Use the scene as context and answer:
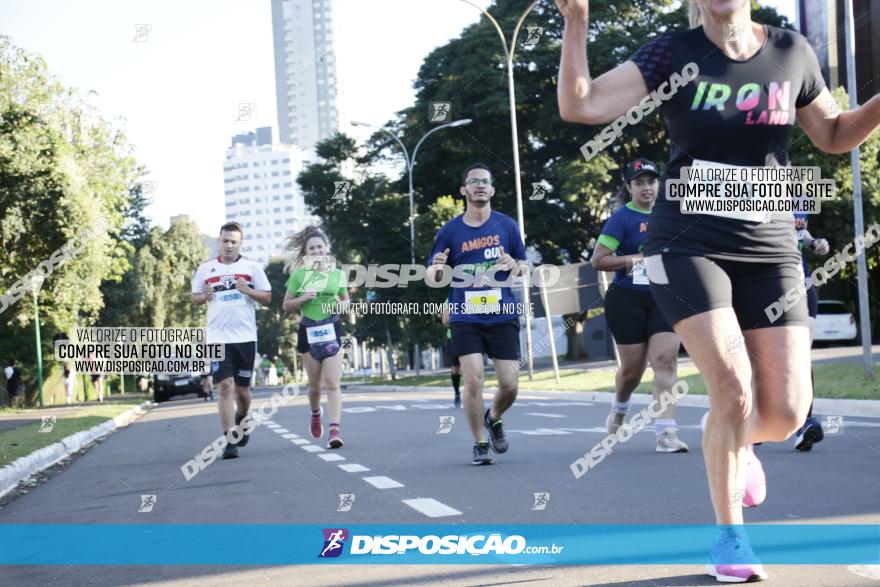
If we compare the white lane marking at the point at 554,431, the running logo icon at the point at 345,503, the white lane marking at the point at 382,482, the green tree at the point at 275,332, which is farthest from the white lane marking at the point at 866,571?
the green tree at the point at 275,332

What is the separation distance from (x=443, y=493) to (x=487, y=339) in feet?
7.42

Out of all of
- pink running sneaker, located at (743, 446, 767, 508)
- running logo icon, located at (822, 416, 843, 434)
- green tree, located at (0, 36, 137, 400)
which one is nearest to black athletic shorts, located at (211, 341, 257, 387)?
running logo icon, located at (822, 416, 843, 434)

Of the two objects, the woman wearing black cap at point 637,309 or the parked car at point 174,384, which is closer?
the woman wearing black cap at point 637,309

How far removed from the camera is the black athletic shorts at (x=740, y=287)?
4.20 metres

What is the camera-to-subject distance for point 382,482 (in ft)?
26.6

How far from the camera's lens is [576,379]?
93.2ft

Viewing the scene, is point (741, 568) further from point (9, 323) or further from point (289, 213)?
point (289, 213)

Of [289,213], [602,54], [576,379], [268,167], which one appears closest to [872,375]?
[576,379]

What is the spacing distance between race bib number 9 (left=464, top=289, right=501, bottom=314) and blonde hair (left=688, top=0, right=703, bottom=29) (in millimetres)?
4691

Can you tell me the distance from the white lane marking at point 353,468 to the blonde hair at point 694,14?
5328 millimetres

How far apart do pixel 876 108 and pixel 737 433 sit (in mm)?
1325

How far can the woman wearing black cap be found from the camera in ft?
30.3

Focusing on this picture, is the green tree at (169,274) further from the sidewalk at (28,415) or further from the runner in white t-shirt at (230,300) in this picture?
the runner in white t-shirt at (230,300)

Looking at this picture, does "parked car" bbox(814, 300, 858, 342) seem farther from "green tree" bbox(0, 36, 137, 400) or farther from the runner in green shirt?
the runner in green shirt
